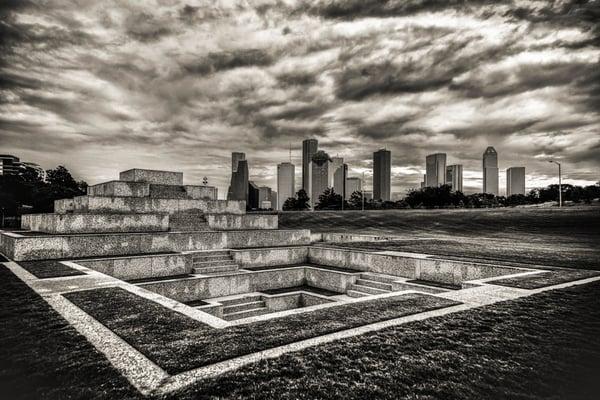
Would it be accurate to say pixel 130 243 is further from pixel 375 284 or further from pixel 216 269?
pixel 375 284

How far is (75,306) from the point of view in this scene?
5.18m

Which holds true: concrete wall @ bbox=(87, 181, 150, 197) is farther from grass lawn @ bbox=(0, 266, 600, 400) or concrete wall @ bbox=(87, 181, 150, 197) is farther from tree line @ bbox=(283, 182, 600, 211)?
tree line @ bbox=(283, 182, 600, 211)

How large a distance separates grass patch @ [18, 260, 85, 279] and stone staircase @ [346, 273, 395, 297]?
7.47 meters

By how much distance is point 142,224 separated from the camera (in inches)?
590

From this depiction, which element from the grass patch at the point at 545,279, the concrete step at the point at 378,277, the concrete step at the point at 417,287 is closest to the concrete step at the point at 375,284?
the concrete step at the point at 378,277

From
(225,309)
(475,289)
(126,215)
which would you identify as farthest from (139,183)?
(475,289)

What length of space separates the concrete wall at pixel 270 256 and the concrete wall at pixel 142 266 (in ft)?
6.65

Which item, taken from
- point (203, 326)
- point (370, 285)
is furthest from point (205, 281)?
point (203, 326)

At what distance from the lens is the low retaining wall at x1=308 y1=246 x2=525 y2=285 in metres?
9.65

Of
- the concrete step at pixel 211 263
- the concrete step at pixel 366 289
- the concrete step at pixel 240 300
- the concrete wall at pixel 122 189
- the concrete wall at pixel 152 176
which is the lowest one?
the concrete step at pixel 240 300

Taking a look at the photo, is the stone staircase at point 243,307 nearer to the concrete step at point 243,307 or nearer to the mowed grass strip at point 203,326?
the concrete step at point 243,307

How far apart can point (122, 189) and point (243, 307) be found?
1014 cm

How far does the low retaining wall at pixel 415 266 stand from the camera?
9648 millimetres

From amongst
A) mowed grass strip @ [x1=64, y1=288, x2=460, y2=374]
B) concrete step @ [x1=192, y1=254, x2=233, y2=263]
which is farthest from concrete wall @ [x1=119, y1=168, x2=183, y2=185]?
mowed grass strip @ [x1=64, y1=288, x2=460, y2=374]
